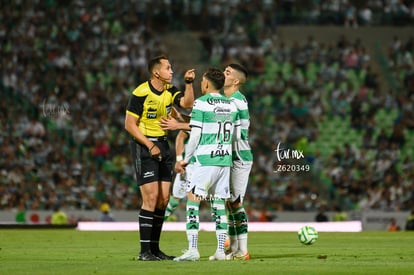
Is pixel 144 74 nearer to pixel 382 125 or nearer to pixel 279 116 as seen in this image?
pixel 279 116

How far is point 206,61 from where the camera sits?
140 feet

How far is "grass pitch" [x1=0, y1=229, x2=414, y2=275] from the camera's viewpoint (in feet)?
46.0

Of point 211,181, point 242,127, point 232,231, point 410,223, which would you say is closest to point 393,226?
point 410,223

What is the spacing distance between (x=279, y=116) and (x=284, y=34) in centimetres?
529

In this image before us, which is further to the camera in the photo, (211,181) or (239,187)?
(239,187)

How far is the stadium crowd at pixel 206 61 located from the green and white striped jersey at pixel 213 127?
1915 centimetres

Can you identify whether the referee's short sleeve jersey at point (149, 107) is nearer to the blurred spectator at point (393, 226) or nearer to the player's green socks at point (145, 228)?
the player's green socks at point (145, 228)

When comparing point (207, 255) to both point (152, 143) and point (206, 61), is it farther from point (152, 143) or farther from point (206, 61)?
point (206, 61)

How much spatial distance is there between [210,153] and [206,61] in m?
27.4

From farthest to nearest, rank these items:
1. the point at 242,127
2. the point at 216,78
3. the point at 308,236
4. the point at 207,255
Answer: the point at 308,236 → the point at 207,255 → the point at 242,127 → the point at 216,78

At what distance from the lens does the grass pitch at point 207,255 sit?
46.0 feet

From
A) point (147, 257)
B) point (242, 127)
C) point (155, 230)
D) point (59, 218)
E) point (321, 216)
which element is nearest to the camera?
point (147, 257)

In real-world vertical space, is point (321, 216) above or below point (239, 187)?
below

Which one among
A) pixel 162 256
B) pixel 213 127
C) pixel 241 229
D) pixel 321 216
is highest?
pixel 213 127
